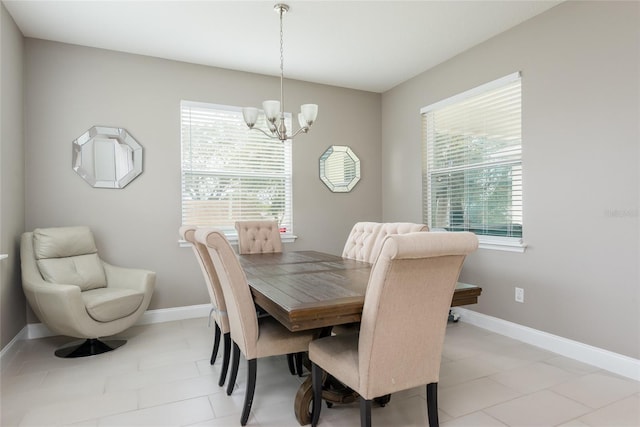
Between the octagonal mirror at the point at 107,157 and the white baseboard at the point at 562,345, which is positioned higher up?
the octagonal mirror at the point at 107,157

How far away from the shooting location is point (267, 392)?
2301mm

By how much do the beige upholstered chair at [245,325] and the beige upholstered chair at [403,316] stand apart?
344mm

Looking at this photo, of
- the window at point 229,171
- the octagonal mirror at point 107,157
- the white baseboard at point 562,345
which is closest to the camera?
the white baseboard at point 562,345

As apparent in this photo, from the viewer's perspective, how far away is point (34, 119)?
337 cm

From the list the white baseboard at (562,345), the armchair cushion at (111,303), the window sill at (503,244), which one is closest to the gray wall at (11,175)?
the armchair cushion at (111,303)

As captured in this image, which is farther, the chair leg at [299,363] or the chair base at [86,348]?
the chair base at [86,348]

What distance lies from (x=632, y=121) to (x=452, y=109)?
168 cm

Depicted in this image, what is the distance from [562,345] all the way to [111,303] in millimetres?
3510

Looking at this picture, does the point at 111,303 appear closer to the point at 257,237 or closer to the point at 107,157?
the point at 257,237

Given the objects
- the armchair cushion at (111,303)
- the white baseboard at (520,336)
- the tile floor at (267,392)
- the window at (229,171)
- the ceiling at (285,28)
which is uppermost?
the ceiling at (285,28)

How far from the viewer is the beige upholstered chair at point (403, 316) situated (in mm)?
1451

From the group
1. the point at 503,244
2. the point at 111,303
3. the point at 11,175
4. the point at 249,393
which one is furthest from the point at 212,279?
the point at 503,244

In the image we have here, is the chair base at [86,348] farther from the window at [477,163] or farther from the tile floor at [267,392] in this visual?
the window at [477,163]

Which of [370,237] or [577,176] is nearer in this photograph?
[577,176]
